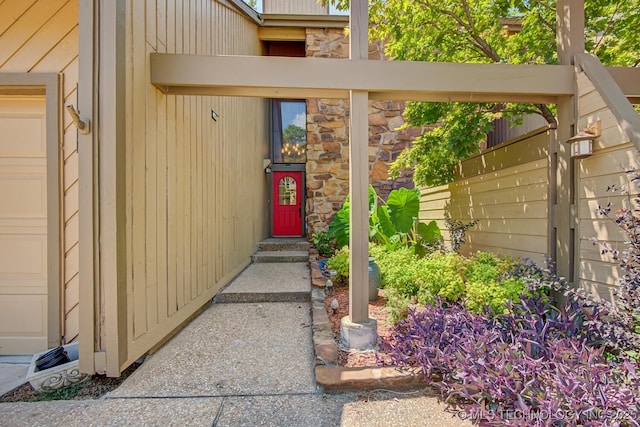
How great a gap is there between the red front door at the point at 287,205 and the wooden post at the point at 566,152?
5241 mm

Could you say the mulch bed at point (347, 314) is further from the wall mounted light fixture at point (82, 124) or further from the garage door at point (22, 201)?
the garage door at point (22, 201)

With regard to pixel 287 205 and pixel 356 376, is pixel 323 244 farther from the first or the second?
pixel 356 376

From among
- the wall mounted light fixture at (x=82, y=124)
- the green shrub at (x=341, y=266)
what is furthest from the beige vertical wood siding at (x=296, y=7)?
the wall mounted light fixture at (x=82, y=124)

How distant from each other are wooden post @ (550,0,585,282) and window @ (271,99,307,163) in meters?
5.17

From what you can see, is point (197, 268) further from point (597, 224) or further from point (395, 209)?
point (597, 224)

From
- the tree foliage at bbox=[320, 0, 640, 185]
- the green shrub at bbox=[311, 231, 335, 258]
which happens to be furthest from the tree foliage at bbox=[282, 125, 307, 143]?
the tree foliage at bbox=[320, 0, 640, 185]

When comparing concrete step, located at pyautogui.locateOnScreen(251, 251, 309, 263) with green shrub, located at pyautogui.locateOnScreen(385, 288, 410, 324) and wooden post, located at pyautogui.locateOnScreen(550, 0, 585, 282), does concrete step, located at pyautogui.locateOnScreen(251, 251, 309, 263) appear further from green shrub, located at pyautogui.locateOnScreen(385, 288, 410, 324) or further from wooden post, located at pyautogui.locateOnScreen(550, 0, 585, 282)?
wooden post, located at pyautogui.locateOnScreen(550, 0, 585, 282)

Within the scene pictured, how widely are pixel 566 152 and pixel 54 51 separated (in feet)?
14.1

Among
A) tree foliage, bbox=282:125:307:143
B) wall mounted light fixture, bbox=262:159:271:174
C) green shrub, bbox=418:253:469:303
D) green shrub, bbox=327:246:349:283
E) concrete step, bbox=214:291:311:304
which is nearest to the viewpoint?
green shrub, bbox=418:253:469:303

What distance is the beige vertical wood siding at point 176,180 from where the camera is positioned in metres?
2.17

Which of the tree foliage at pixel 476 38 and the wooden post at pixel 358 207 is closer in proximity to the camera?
the wooden post at pixel 358 207

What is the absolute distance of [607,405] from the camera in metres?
1.43

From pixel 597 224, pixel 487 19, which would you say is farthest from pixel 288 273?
pixel 487 19

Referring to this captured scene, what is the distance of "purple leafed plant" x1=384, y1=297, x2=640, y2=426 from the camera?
4.73ft
